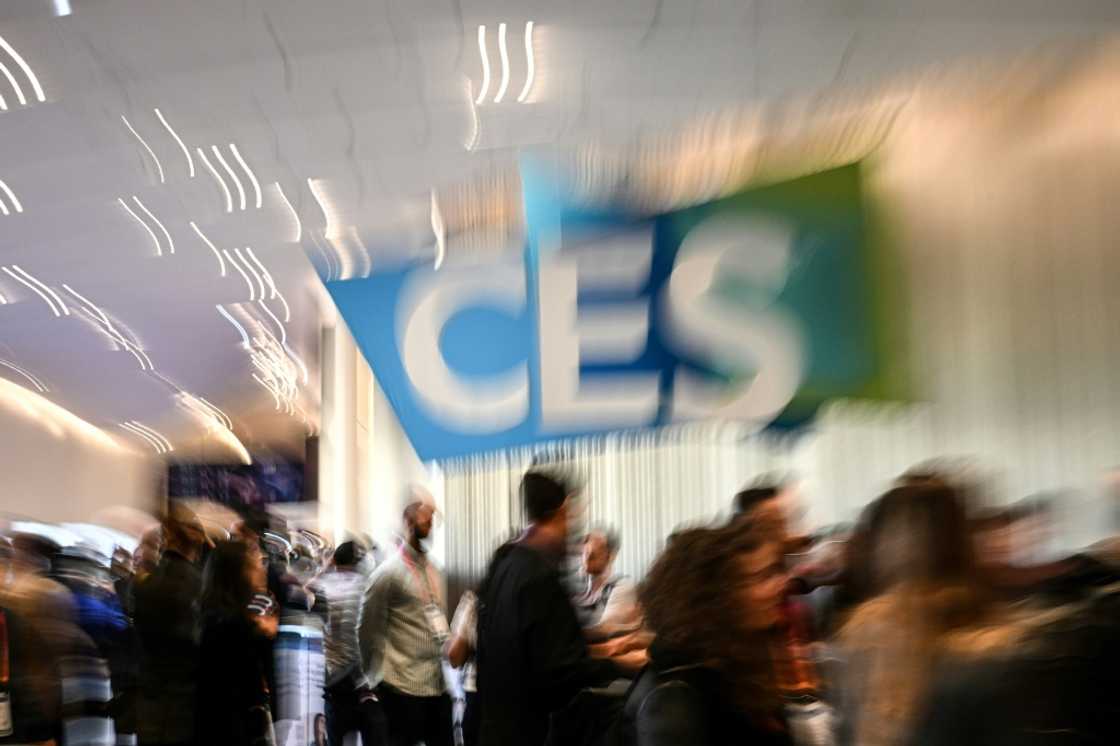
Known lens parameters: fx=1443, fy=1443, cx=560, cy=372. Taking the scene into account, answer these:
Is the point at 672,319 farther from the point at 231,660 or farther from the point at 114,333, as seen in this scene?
the point at 114,333

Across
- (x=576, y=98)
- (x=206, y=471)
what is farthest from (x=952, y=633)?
(x=206, y=471)

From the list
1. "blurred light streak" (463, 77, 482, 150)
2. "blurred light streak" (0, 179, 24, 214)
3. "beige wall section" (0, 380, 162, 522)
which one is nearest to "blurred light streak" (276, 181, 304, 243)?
"blurred light streak" (463, 77, 482, 150)

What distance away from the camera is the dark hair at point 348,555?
23.1 feet

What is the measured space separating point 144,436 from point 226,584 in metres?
18.4

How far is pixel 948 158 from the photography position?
25.4 feet

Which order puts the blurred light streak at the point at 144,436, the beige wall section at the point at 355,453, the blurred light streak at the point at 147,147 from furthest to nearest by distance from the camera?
the blurred light streak at the point at 144,436 < the beige wall section at the point at 355,453 < the blurred light streak at the point at 147,147

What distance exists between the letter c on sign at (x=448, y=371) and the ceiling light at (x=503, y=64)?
15.9ft

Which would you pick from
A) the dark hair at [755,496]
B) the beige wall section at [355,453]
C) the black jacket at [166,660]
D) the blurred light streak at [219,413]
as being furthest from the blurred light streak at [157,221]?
the blurred light streak at [219,413]

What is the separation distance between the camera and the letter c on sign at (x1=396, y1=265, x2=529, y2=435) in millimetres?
2809

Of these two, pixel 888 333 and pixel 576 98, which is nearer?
pixel 888 333

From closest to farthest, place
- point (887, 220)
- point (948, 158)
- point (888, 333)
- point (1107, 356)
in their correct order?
point (888, 333) → point (887, 220) → point (1107, 356) → point (948, 158)

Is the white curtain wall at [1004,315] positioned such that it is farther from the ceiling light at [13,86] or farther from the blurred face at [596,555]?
the ceiling light at [13,86]

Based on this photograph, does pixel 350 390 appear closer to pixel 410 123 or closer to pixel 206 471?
pixel 206 471

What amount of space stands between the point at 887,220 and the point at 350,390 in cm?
1217
